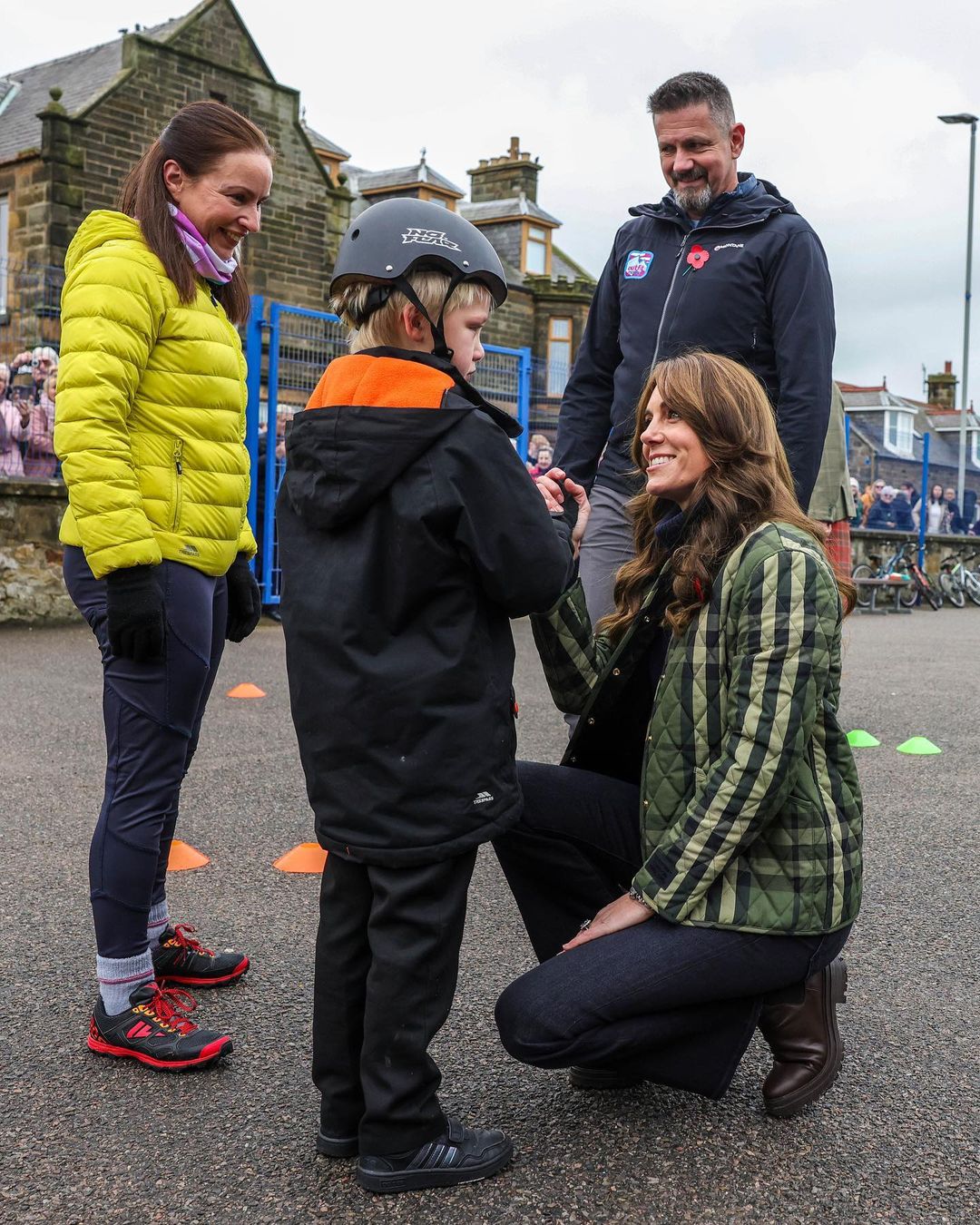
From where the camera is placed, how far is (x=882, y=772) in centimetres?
591

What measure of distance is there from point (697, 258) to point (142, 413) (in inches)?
68.9

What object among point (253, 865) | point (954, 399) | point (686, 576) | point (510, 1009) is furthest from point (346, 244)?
point (954, 399)

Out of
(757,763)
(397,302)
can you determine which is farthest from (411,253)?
(757,763)

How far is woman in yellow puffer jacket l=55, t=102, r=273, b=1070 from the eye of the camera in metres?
2.67

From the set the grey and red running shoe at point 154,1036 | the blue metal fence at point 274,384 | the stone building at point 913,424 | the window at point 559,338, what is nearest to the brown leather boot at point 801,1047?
the grey and red running shoe at point 154,1036

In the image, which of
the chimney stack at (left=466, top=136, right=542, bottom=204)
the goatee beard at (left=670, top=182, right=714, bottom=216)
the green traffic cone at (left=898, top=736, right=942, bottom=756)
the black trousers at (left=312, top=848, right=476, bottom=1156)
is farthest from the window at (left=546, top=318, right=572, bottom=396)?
the black trousers at (left=312, top=848, right=476, bottom=1156)

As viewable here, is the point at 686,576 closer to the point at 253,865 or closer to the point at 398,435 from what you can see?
the point at 398,435

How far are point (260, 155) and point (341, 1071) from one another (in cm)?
199

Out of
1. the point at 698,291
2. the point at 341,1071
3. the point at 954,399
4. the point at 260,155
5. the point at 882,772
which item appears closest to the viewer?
the point at 341,1071

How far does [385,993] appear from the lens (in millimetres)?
2242

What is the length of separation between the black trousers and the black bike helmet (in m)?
0.97

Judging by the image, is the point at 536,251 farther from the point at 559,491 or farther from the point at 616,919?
the point at 616,919

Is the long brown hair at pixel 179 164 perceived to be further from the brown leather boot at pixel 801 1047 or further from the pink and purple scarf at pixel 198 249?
the brown leather boot at pixel 801 1047

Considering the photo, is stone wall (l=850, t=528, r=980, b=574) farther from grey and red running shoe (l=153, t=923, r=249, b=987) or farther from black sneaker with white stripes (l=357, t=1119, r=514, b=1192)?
black sneaker with white stripes (l=357, t=1119, r=514, b=1192)
